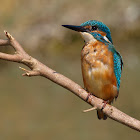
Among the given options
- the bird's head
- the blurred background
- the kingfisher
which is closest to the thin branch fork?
the kingfisher

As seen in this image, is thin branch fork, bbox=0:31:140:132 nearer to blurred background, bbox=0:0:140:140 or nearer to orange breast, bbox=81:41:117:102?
orange breast, bbox=81:41:117:102

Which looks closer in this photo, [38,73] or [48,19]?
[38,73]

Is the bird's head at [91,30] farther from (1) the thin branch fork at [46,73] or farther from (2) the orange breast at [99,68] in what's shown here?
(1) the thin branch fork at [46,73]

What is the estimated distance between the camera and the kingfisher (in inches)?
102

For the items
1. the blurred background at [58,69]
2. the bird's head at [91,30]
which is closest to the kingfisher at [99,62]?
the bird's head at [91,30]

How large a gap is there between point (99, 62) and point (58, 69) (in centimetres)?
454

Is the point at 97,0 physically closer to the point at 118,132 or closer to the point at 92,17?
the point at 92,17

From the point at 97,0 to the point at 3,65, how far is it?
3.12 meters

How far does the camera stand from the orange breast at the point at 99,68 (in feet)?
8.50

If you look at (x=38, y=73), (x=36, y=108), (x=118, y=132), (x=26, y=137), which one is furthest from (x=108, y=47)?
(x=36, y=108)

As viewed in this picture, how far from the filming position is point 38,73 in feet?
7.16

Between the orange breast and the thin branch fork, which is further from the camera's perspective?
the orange breast

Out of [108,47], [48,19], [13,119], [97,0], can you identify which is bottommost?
[108,47]

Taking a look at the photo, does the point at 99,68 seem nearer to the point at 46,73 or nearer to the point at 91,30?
the point at 91,30
